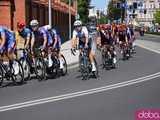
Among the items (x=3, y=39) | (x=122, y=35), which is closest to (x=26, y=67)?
(x=3, y=39)

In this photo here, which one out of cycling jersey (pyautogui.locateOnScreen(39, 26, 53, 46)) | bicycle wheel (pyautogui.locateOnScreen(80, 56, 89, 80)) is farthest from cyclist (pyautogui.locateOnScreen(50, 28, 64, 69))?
bicycle wheel (pyautogui.locateOnScreen(80, 56, 89, 80))

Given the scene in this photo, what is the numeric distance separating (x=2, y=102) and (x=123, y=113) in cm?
364

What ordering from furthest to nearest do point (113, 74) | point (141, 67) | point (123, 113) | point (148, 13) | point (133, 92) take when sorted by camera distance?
point (148, 13), point (141, 67), point (113, 74), point (133, 92), point (123, 113)

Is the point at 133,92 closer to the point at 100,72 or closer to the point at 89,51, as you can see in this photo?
the point at 89,51

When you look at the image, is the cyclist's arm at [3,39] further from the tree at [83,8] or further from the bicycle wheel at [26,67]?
the tree at [83,8]

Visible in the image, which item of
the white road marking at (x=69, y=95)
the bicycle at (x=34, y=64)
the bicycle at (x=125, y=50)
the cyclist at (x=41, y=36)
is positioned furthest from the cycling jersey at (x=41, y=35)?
the bicycle at (x=125, y=50)

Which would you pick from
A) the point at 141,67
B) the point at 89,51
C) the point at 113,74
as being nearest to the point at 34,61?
the point at 89,51

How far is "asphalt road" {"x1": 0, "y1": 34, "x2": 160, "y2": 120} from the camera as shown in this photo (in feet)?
38.1

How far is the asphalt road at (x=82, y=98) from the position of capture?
11.6 metres

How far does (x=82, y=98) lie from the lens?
14211mm

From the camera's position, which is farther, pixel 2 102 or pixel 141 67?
pixel 141 67

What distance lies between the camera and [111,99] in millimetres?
13875

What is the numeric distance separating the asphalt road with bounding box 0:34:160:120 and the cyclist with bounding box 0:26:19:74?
91 cm

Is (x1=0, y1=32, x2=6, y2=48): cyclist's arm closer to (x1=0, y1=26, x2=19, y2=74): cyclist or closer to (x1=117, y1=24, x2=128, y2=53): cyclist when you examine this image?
(x1=0, y1=26, x2=19, y2=74): cyclist
